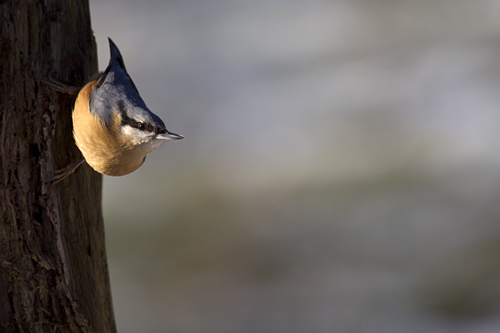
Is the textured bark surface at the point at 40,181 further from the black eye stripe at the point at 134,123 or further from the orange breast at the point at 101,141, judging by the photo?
the black eye stripe at the point at 134,123

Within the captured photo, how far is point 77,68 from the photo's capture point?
1455 millimetres

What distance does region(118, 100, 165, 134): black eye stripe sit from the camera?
1216 millimetres

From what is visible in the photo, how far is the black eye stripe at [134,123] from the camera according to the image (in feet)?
3.99

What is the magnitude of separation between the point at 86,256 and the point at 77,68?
651 mm

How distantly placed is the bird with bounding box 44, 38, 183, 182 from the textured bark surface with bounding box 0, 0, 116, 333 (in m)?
0.07

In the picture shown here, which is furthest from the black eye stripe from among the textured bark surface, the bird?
the textured bark surface

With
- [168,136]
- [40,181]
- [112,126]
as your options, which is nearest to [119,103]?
[112,126]

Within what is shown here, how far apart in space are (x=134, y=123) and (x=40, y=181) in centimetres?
38

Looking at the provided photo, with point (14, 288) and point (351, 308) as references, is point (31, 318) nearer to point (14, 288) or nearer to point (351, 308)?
point (14, 288)

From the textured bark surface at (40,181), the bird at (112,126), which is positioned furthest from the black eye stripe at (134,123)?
the textured bark surface at (40,181)

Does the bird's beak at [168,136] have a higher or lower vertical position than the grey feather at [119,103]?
lower

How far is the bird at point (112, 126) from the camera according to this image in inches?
48.6

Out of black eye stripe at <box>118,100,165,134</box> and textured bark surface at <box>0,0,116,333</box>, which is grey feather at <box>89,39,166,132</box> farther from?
textured bark surface at <box>0,0,116,333</box>

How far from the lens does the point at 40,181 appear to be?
1.33 metres
